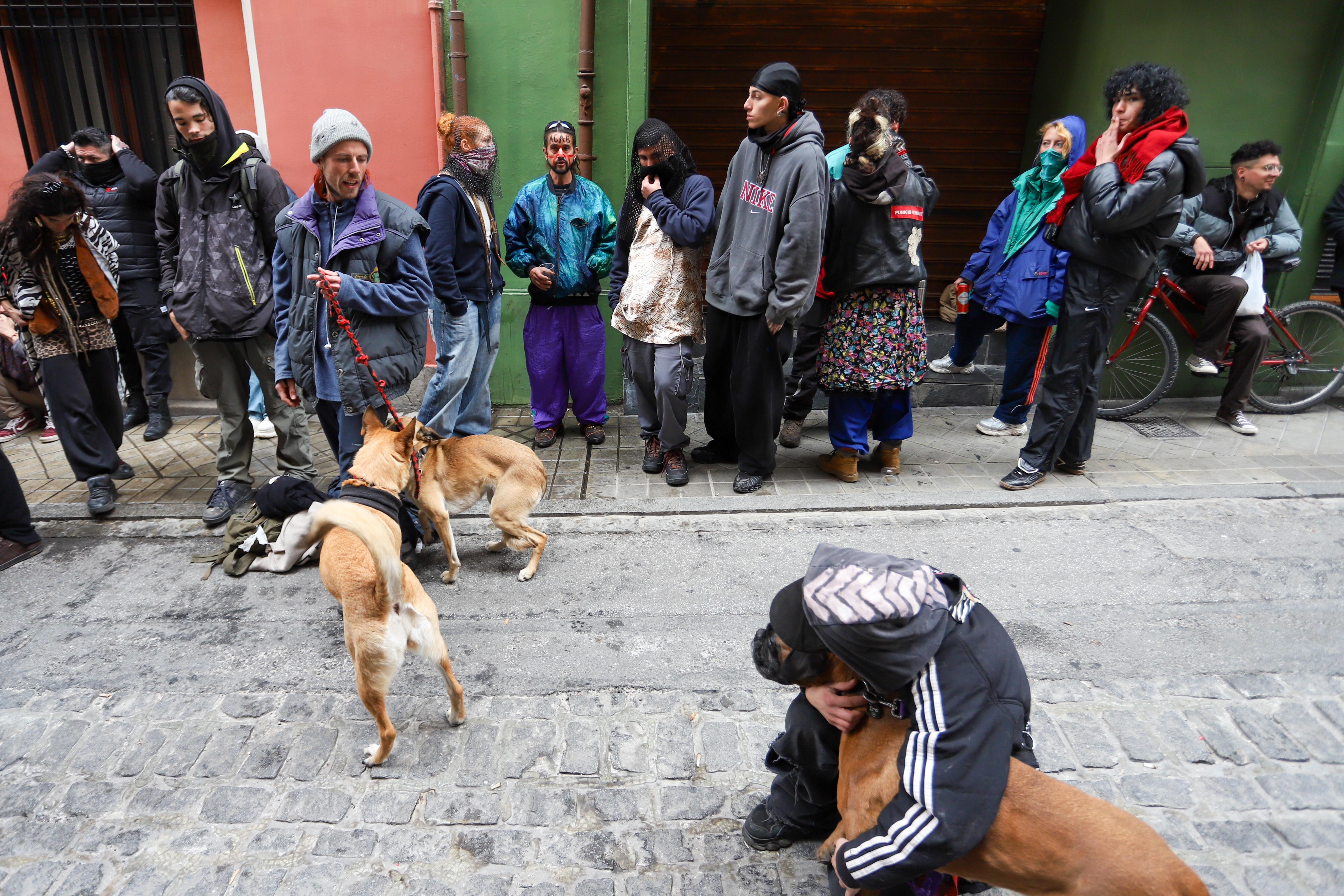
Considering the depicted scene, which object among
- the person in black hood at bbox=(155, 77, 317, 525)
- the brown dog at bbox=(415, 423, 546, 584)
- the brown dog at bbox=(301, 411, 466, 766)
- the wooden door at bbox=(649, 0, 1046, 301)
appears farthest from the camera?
the wooden door at bbox=(649, 0, 1046, 301)

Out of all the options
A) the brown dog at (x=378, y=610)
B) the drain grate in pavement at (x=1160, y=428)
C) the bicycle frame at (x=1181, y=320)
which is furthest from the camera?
the bicycle frame at (x=1181, y=320)

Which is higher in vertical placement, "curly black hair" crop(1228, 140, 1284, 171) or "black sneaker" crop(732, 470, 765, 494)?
"curly black hair" crop(1228, 140, 1284, 171)

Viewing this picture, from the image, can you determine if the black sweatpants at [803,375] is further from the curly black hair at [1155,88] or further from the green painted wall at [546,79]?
the curly black hair at [1155,88]

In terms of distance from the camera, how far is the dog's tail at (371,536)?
2.54m

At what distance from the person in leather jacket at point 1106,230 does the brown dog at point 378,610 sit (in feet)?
12.5

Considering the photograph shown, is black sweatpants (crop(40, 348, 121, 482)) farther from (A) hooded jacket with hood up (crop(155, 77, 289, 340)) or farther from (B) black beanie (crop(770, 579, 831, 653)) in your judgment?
(B) black beanie (crop(770, 579, 831, 653))

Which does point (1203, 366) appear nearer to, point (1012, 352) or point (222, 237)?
point (1012, 352)

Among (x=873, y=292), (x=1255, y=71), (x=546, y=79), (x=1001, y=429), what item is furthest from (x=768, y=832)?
(x=1255, y=71)

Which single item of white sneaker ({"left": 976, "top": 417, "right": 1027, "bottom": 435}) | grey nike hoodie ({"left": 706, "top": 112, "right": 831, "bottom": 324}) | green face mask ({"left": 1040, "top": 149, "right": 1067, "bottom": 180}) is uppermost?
green face mask ({"left": 1040, "top": 149, "right": 1067, "bottom": 180})

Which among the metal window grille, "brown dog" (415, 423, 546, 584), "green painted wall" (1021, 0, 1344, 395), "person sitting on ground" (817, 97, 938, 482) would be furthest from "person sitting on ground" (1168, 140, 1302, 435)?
the metal window grille

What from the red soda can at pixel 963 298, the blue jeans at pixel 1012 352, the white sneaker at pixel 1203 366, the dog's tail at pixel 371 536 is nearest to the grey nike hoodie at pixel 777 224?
the blue jeans at pixel 1012 352

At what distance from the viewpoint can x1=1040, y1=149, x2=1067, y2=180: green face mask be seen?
5.55 m

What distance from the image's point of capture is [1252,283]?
609 centimetres

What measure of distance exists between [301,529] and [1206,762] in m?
3.90
